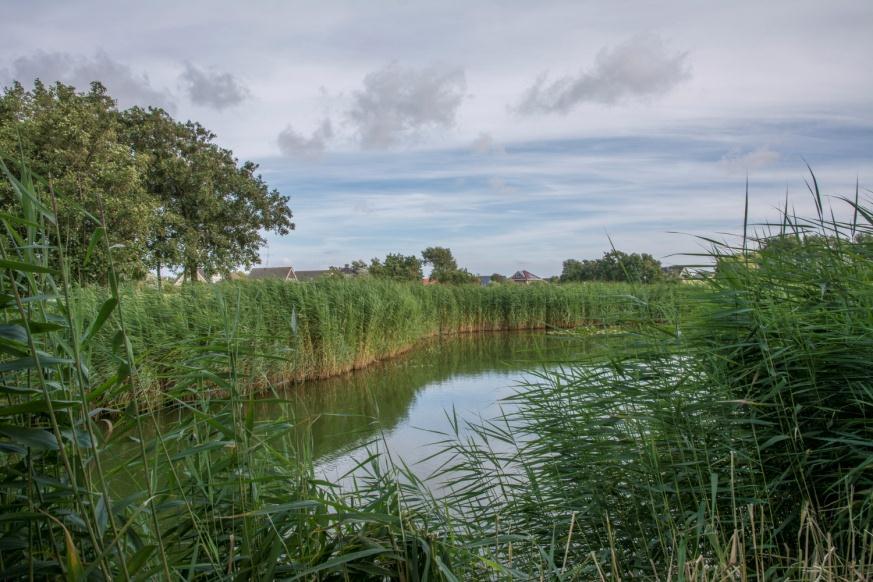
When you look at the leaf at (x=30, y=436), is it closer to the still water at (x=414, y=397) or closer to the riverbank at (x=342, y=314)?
the riverbank at (x=342, y=314)

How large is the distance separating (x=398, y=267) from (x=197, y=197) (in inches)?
495

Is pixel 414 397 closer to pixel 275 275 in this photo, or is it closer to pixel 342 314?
pixel 342 314

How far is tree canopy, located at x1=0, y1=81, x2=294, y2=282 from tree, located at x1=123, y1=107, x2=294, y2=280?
37mm

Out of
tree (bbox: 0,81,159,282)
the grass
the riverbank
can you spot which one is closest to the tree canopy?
tree (bbox: 0,81,159,282)

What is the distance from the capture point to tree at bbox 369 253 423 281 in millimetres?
32594

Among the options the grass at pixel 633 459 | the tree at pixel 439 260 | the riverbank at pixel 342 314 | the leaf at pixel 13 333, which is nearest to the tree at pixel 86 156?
the riverbank at pixel 342 314

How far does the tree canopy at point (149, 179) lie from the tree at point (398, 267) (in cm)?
662

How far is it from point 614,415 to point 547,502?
498mm

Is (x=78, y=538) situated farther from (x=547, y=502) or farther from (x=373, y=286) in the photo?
(x=373, y=286)

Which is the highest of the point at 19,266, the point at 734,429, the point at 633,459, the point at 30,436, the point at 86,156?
the point at 86,156

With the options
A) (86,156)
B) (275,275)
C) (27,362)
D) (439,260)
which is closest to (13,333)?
(27,362)

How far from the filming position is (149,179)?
22078mm

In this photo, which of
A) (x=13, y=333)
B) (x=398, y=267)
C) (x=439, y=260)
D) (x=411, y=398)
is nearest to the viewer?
(x=13, y=333)

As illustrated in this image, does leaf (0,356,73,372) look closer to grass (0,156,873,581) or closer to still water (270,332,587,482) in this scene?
grass (0,156,873,581)
